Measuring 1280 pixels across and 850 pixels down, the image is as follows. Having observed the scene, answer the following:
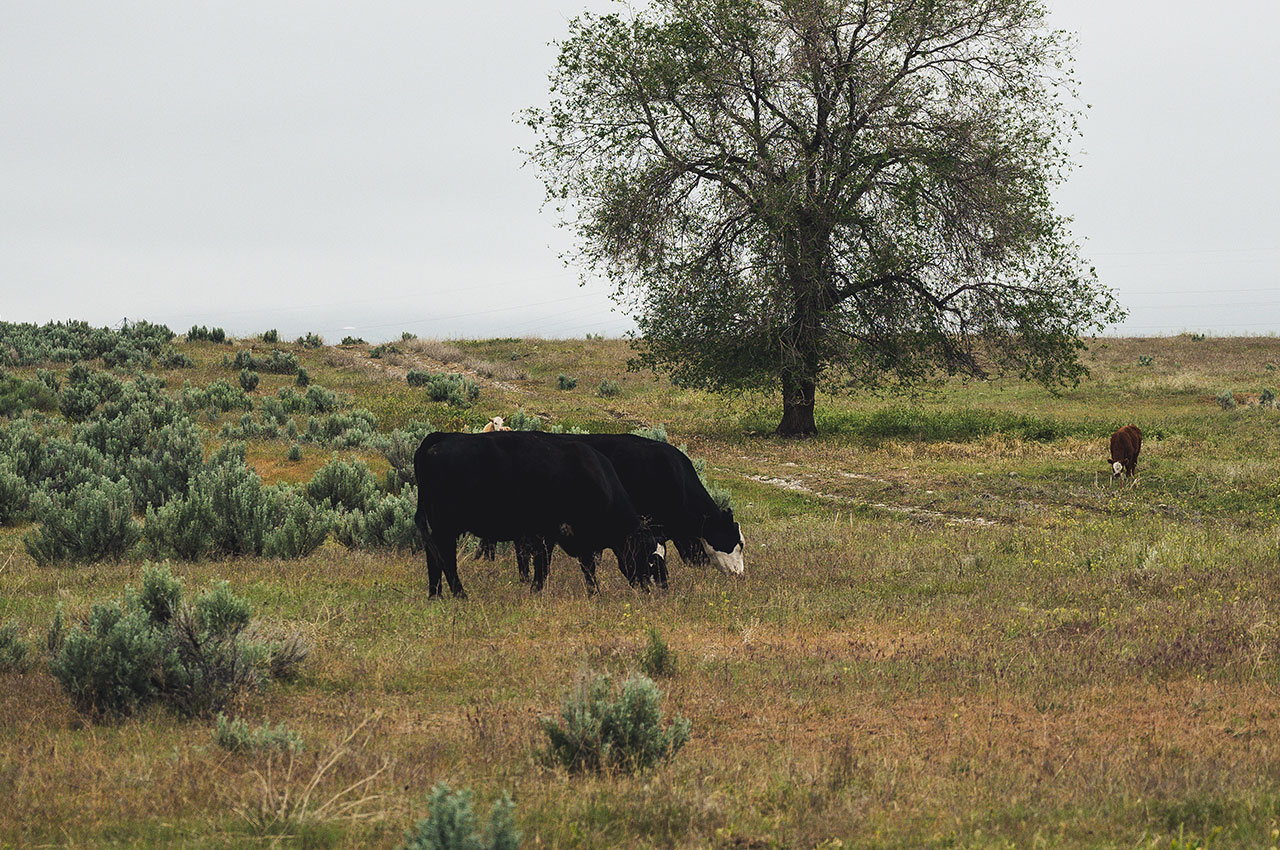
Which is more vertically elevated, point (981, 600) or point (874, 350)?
point (874, 350)

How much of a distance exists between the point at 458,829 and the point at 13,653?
490 cm

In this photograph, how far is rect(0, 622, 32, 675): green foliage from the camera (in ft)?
23.3

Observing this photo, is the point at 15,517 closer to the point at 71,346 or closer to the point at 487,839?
the point at 487,839

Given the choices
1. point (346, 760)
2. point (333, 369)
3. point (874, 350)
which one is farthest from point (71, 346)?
point (346, 760)

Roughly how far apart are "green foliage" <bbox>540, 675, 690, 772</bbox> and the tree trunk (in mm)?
23282

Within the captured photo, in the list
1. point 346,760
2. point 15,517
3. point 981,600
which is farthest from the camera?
point 15,517

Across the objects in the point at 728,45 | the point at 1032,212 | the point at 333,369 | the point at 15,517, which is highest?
the point at 728,45

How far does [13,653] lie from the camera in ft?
23.4

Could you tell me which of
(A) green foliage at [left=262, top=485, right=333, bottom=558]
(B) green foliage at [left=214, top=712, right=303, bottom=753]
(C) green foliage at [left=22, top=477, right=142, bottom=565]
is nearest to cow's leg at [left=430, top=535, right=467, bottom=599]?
(A) green foliage at [left=262, top=485, right=333, bottom=558]

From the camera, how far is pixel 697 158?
28.5 metres

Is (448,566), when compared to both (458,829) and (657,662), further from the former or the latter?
(458,829)

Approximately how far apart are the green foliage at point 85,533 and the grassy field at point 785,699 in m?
0.43

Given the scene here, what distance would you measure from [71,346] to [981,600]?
1582 inches

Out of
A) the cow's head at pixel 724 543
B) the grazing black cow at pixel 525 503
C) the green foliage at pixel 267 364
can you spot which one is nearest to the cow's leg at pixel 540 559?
the grazing black cow at pixel 525 503
